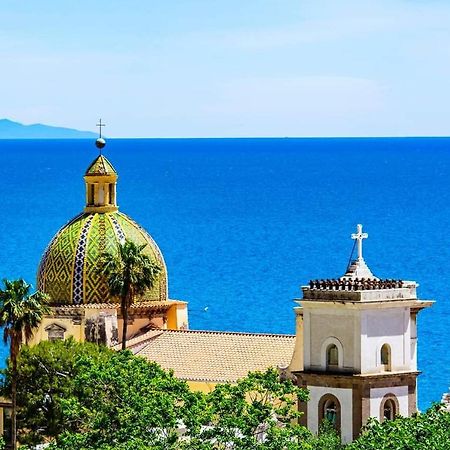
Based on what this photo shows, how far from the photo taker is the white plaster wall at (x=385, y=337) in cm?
4597

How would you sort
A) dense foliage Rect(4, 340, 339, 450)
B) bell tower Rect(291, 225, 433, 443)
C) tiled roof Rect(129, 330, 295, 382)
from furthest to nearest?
tiled roof Rect(129, 330, 295, 382) → bell tower Rect(291, 225, 433, 443) → dense foliage Rect(4, 340, 339, 450)

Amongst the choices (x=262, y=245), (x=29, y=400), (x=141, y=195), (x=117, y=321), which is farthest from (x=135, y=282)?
(x=141, y=195)

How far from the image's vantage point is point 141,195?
648ft

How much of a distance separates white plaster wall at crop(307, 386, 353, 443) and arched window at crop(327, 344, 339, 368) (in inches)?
22.4

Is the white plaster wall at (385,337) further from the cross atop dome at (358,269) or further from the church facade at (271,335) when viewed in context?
the cross atop dome at (358,269)

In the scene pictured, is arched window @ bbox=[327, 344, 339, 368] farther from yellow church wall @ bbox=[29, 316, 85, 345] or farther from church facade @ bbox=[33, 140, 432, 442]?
yellow church wall @ bbox=[29, 316, 85, 345]

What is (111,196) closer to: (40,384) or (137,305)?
(137,305)

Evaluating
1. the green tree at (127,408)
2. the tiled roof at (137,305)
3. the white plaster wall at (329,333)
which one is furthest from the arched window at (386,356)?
the tiled roof at (137,305)

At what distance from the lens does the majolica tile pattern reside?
59344 millimetres

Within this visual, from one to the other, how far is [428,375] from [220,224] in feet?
288

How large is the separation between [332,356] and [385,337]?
1.22m

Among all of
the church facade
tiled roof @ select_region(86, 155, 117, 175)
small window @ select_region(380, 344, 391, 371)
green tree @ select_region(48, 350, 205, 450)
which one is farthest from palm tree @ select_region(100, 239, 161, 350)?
green tree @ select_region(48, 350, 205, 450)

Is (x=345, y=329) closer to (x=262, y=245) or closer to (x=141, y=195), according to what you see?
(x=262, y=245)

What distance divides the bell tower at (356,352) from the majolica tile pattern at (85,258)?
13.4 metres
